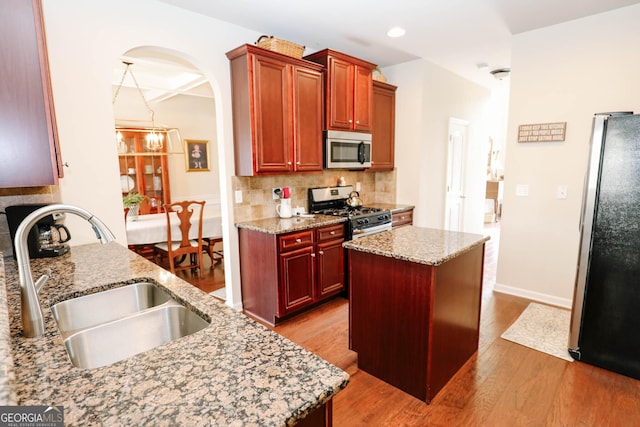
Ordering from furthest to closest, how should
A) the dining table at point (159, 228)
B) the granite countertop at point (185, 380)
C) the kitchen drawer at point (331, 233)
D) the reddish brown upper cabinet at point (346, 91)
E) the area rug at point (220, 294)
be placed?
the dining table at point (159, 228)
the area rug at point (220, 294)
the reddish brown upper cabinet at point (346, 91)
the kitchen drawer at point (331, 233)
the granite countertop at point (185, 380)

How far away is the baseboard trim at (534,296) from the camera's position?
3314 millimetres

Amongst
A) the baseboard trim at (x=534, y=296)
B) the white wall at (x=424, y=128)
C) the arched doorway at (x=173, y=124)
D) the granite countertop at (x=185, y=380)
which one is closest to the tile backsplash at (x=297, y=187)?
the white wall at (x=424, y=128)

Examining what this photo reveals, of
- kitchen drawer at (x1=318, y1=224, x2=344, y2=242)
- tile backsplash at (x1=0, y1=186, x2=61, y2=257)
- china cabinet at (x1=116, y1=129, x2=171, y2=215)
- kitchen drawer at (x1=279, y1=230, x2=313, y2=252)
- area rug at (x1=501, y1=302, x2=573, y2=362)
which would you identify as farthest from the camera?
china cabinet at (x1=116, y1=129, x2=171, y2=215)

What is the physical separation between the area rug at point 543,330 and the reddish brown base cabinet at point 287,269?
162 centimetres

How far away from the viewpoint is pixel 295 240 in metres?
2.96

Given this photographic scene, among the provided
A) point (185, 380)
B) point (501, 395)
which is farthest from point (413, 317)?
point (185, 380)

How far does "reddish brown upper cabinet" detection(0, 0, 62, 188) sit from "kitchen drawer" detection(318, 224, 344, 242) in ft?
7.17

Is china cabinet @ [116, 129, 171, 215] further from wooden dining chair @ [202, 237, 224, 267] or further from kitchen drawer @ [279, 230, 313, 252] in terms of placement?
kitchen drawer @ [279, 230, 313, 252]

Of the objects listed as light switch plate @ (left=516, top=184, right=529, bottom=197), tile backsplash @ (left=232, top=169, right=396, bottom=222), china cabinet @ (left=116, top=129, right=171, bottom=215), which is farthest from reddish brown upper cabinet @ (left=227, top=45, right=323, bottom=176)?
china cabinet @ (left=116, top=129, right=171, bottom=215)

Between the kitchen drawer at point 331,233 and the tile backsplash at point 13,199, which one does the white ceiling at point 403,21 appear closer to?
the tile backsplash at point 13,199

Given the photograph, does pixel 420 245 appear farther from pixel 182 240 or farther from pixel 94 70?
pixel 182 240

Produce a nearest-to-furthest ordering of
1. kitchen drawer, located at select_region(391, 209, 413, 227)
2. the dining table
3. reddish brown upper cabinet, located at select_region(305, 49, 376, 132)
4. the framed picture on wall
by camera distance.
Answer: reddish brown upper cabinet, located at select_region(305, 49, 376, 132) → the dining table → kitchen drawer, located at select_region(391, 209, 413, 227) → the framed picture on wall

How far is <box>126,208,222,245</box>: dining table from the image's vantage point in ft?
12.6

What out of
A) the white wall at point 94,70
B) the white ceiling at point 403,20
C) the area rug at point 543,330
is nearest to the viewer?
the white wall at point 94,70
